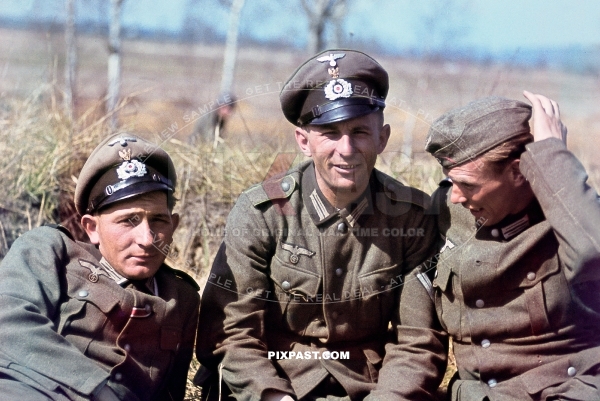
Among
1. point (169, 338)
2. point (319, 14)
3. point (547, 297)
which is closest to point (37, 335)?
point (169, 338)

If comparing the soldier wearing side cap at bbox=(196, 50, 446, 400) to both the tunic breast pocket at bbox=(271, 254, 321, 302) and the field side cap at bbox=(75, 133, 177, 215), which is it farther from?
the field side cap at bbox=(75, 133, 177, 215)

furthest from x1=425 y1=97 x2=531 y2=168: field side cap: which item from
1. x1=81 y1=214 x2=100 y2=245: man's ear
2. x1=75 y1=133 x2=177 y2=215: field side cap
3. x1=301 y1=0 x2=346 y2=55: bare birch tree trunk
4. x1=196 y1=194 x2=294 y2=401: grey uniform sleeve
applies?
x1=301 y1=0 x2=346 y2=55: bare birch tree trunk

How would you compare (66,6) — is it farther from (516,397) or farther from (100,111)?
(516,397)

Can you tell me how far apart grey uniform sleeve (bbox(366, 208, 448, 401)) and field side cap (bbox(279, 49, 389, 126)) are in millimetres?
565

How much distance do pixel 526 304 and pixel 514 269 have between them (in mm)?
146

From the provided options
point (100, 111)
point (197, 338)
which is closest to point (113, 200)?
point (197, 338)

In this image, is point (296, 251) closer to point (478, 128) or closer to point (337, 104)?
point (337, 104)

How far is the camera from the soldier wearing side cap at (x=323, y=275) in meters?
3.69

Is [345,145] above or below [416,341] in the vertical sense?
above

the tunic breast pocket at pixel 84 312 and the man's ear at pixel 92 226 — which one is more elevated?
the man's ear at pixel 92 226

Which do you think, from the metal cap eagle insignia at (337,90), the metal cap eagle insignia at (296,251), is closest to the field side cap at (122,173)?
the metal cap eagle insignia at (296,251)

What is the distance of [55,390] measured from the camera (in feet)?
11.1

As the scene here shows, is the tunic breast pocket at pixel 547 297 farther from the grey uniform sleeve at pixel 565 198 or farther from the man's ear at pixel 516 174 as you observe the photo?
the man's ear at pixel 516 174

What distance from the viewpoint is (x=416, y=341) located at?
3.70 metres
